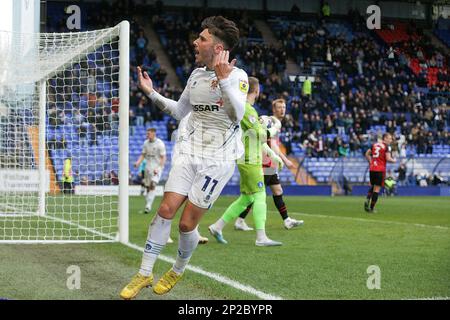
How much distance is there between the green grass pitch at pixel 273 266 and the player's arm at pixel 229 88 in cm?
140

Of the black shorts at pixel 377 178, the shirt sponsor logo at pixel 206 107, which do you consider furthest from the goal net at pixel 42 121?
the black shorts at pixel 377 178

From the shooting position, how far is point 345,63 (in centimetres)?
3853

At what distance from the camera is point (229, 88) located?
16.4ft

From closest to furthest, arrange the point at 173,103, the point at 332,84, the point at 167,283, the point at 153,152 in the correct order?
the point at 167,283 → the point at 173,103 → the point at 153,152 → the point at 332,84

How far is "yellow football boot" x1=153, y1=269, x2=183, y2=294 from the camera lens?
5.43 meters

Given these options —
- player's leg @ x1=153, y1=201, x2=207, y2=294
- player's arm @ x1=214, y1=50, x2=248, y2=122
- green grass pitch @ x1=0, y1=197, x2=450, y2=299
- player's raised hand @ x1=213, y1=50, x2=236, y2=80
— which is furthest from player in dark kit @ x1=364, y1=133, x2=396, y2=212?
player's raised hand @ x1=213, y1=50, x2=236, y2=80

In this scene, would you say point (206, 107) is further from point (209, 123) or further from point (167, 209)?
point (167, 209)

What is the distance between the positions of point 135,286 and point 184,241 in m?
0.55

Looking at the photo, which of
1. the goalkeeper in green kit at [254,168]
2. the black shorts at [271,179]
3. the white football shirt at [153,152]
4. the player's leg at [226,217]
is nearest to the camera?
the goalkeeper in green kit at [254,168]

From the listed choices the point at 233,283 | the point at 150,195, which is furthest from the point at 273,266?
the point at 150,195

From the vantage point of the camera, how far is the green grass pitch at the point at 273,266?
553 cm

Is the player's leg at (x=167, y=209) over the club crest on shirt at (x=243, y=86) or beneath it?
beneath

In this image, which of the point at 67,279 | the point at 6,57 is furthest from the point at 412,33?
the point at 67,279

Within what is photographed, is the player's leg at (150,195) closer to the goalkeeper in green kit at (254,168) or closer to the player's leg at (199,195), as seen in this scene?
the goalkeeper in green kit at (254,168)
